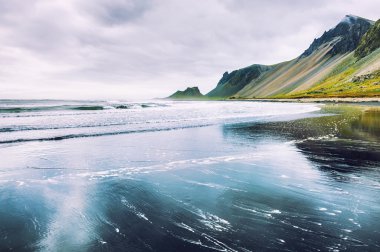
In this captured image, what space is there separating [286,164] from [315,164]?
4.46ft

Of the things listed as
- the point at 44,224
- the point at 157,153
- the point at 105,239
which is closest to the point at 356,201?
the point at 105,239

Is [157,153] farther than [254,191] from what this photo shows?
Yes

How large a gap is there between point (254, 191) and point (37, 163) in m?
11.5

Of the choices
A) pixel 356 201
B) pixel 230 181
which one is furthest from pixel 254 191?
pixel 356 201

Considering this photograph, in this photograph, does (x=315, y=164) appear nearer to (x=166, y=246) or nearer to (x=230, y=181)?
(x=230, y=181)

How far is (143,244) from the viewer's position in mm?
6383

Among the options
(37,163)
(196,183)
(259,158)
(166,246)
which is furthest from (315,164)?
(37,163)

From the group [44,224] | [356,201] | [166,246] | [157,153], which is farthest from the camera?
[157,153]

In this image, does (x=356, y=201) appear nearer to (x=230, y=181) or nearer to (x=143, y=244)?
(x=230, y=181)

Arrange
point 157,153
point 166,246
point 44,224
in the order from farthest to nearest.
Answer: point 157,153, point 44,224, point 166,246

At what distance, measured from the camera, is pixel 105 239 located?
21.9 ft

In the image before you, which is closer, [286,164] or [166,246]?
[166,246]

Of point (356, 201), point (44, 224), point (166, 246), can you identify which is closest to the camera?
point (166, 246)

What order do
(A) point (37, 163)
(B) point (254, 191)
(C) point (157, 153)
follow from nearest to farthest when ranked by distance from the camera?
(B) point (254, 191), (A) point (37, 163), (C) point (157, 153)
